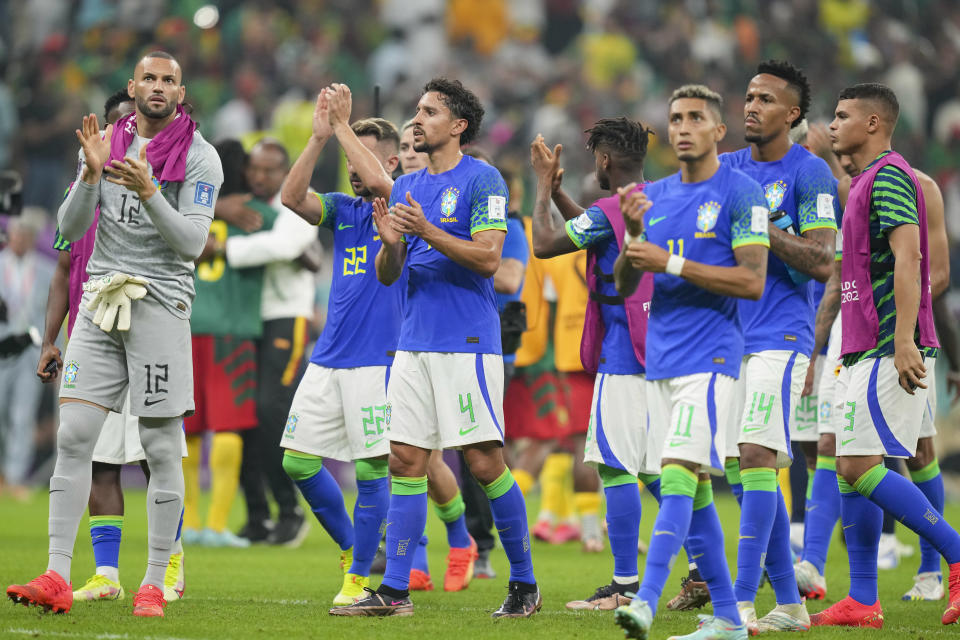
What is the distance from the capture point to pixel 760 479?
6000 mm

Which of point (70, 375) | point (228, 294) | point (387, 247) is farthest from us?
point (228, 294)

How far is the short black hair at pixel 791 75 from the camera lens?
661 centimetres

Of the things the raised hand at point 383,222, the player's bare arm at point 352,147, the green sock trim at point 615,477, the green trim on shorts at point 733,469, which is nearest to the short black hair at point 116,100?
the player's bare arm at point 352,147

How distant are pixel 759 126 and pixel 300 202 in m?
2.47

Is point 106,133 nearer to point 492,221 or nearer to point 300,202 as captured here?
point 300,202

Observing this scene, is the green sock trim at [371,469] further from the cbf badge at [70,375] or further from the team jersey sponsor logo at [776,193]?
the team jersey sponsor logo at [776,193]

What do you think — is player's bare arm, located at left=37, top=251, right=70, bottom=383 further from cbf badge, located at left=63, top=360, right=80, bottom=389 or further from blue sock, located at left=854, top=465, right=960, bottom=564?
blue sock, located at left=854, top=465, right=960, bottom=564

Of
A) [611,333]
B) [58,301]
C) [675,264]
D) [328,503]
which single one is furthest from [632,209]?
[58,301]

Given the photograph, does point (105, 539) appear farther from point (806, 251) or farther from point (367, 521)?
point (806, 251)

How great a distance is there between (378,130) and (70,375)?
7.81 feet

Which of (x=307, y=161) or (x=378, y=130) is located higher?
(x=378, y=130)

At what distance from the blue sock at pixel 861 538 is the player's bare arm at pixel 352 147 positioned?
9.27 feet

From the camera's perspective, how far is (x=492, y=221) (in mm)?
6395

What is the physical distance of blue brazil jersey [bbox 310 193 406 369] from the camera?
7.22 meters
